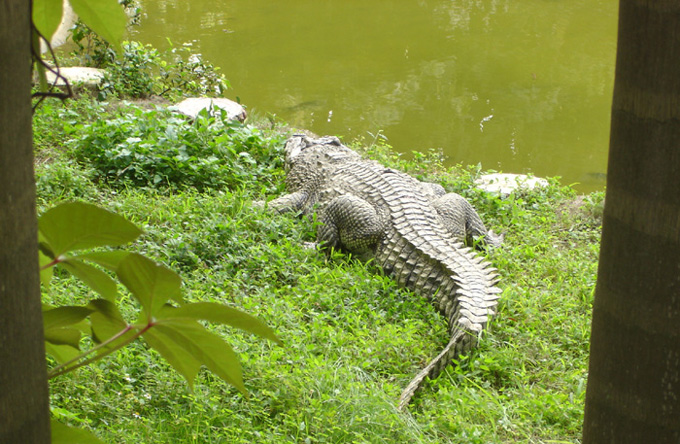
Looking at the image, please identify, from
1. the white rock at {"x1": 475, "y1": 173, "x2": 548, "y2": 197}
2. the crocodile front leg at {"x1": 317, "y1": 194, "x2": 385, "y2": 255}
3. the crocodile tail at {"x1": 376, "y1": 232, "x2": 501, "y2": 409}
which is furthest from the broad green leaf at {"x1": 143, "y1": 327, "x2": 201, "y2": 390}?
the white rock at {"x1": 475, "y1": 173, "x2": 548, "y2": 197}

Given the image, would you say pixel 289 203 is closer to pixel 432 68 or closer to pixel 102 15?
pixel 102 15

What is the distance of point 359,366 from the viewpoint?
10.6 ft

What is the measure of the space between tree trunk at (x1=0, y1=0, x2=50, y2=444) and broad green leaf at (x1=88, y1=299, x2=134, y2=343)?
0.21 m

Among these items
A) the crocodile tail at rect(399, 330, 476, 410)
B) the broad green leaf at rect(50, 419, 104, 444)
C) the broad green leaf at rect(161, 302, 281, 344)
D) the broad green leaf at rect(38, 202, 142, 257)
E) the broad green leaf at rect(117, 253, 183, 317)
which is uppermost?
the broad green leaf at rect(38, 202, 142, 257)

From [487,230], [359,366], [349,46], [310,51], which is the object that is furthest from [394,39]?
[359,366]

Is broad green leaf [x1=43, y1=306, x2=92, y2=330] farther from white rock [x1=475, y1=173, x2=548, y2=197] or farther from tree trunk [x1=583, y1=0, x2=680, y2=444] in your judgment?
white rock [x1=475, y1=173, x2=548, y2=197]

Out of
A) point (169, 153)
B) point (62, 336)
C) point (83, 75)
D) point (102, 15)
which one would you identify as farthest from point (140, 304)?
point (83, 75)

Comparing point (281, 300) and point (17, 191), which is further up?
point (17, 191)

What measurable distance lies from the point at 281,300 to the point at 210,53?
310 inches

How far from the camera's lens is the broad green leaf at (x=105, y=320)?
0.78 m

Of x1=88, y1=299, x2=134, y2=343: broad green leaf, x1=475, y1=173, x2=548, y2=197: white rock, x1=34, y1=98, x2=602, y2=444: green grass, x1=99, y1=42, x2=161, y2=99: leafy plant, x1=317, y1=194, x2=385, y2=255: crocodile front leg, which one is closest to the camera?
x1=88, y1=299, x2=134, y2=343: broad green leaf

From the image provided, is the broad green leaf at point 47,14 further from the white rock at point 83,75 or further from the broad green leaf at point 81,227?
the white rock at point 83,75

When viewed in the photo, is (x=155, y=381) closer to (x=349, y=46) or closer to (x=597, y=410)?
(x=597, y=410)

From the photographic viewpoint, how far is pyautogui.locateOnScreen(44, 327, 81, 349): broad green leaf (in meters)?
0.82
